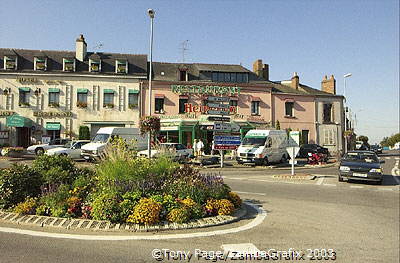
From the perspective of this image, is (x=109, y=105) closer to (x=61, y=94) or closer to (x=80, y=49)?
(x=61, y=94)

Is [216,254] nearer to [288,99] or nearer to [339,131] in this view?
[288,99]

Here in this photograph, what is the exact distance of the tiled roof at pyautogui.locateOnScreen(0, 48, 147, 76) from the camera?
89.1 feet

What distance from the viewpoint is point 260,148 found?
18938 mm

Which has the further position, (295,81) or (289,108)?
(295,81)

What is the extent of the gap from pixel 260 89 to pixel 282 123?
4.76 metres

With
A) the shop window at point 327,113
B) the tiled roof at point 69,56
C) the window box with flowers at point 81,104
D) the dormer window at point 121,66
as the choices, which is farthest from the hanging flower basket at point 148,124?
the shop window at point 327,113

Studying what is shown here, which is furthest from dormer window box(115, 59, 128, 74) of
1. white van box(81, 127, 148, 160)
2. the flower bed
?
the flower bed

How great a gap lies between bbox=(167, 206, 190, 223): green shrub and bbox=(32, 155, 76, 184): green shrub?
127 inches

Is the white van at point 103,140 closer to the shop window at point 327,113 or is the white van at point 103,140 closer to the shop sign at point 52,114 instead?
the shop sign at point 52,114

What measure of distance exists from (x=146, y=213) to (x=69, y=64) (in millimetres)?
26576

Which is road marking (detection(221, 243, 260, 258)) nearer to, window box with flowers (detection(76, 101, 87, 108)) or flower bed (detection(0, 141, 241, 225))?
flower bed (detection(0, 141, 241, 225))

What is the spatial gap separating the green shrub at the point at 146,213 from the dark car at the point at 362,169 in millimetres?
10335

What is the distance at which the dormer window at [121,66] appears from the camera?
28375mm

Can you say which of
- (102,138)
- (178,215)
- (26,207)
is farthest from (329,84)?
(26,207)
